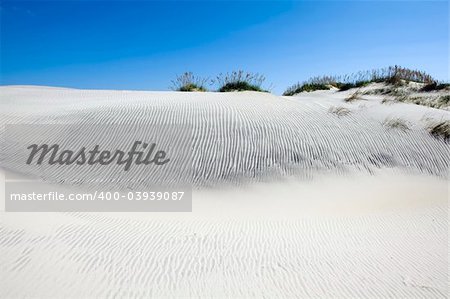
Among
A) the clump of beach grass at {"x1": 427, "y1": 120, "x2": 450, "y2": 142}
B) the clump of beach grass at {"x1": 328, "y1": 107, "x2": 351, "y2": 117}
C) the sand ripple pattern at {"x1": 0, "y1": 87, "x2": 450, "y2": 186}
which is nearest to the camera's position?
the sand ripple pattern at {"x1": 0, "y1": 87, "x2": 450, "y2": 186}

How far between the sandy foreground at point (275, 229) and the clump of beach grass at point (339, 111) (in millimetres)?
279

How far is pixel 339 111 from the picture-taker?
9.08 meters

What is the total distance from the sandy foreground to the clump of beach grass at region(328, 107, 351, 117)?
0.91ft

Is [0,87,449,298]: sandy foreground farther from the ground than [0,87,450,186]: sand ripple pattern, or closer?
closer

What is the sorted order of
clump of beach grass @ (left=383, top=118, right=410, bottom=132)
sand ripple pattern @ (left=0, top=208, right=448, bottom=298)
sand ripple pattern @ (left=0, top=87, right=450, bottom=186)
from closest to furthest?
sand ripple pattern @ (left=0, top=208, right=448, bottom=298), sand ripple pattern @ (left=0, top=87, right=450, bottom=186), clump of beach grass @ (left=383, top=118, right=410, bottom=132)

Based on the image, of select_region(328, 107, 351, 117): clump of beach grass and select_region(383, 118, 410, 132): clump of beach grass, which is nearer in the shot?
select_region(383, 118, 410, 132): clump of beach grass

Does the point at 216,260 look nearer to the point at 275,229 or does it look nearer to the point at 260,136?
the point at 275,229

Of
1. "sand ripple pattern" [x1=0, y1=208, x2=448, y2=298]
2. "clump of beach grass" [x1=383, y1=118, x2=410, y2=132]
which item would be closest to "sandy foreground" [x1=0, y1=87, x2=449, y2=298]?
"sand ripple pattern" [x1=0, y1=208, x2=448, y2=298]

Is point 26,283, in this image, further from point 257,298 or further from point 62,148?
point 62,148

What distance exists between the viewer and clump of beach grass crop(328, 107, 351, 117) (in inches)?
353

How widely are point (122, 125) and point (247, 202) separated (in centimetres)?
366

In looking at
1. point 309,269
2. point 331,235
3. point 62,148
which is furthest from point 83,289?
point 62,148

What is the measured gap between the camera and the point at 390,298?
325 centimetres

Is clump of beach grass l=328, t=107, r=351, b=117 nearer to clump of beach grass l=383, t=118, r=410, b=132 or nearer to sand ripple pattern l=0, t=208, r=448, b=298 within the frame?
clump of beach grass l=383, t=118, r=410, b=132
